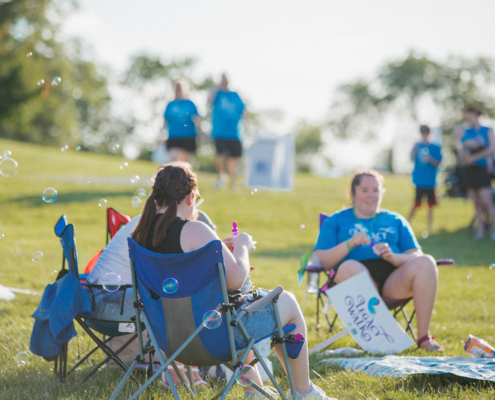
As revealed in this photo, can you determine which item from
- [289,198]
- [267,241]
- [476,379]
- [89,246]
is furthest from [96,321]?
[289,198]

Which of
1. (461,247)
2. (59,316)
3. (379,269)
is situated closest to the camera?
(59,316)

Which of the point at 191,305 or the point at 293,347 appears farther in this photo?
the point at 293,347

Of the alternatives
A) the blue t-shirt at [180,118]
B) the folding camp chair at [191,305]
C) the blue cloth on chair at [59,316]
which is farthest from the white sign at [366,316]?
the blue t-shirt at [180,118]

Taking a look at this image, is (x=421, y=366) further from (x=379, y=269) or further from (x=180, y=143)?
(x=180, y=143)

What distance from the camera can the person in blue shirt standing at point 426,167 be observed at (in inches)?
394

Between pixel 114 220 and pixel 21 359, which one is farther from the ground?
pixel 114 220

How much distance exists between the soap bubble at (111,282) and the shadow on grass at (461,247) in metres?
5.61

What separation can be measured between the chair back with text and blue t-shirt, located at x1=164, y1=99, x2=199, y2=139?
7.62 m

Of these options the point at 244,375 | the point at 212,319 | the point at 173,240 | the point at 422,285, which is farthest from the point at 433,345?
the point at 173,240

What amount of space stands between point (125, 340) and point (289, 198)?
9477 millimetres

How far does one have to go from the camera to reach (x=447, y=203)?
47.3 ft

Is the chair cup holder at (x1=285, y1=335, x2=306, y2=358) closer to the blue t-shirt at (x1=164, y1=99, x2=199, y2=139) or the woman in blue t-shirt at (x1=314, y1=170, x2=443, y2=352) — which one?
the woman in blue t-shirt at (x1=314, y1=170, x2=443, y2=352)

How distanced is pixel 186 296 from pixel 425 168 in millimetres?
8531

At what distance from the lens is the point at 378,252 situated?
3855mm
